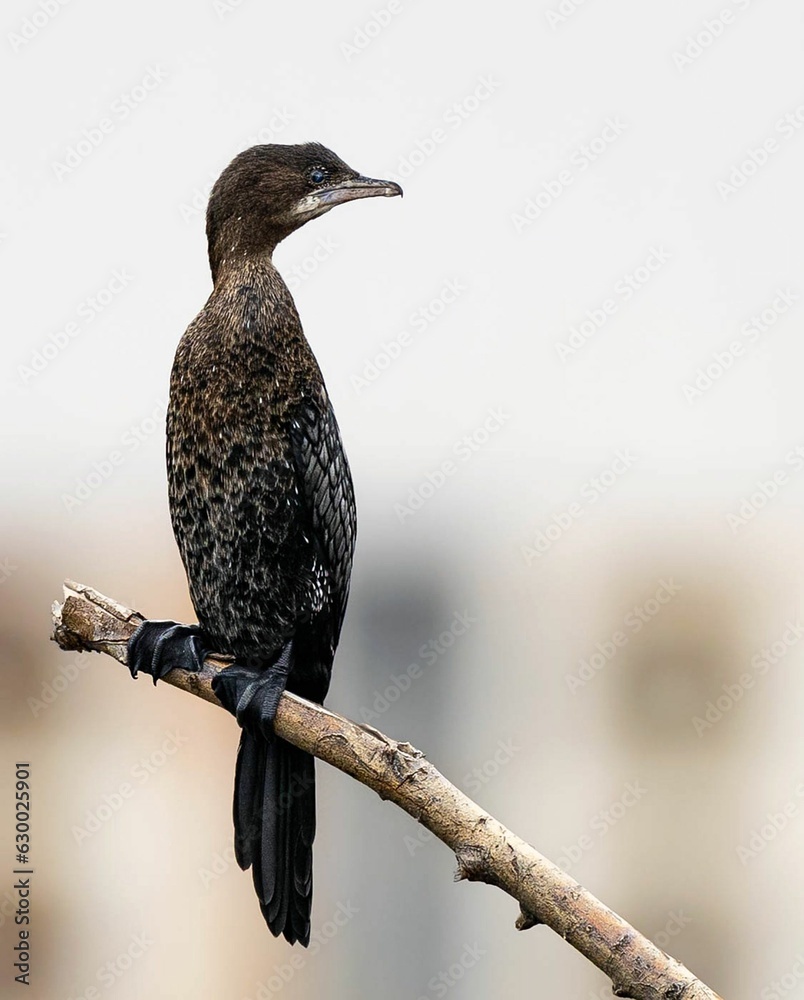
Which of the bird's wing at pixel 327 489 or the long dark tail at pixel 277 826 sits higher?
the bird's wing at pixel 327 489

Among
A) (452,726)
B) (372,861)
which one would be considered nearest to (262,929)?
(372,861)

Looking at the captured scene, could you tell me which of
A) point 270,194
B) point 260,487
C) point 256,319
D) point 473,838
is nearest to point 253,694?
point 260,487

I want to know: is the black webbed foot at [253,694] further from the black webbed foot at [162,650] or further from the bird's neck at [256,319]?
the bird's neck at [256,319]

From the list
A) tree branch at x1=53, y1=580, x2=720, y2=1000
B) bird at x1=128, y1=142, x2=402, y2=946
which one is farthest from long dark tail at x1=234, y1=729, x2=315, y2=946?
tree branch at x1=53, y1=580, x2=720, y2=1000

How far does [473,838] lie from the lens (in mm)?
2873

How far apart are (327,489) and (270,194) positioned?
71cm

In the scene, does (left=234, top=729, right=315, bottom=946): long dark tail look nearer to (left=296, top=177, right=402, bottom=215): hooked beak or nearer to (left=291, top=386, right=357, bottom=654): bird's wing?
(left=291, top=386, right=357, bottom=654): bird's wing

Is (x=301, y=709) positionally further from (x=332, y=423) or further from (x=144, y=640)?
(x=332, y=423)

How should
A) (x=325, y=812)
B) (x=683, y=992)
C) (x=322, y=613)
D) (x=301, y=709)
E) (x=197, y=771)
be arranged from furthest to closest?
(x=325, y=812) → (x=197, y=771) → (x=322, y=613) → (x=301, y=709) → (x=683, y=992)

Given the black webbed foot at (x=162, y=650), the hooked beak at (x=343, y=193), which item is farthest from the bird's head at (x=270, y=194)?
the black webbed foot at (x=162, y=650)

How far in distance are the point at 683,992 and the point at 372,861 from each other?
275 inches

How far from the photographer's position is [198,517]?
319 centimetres

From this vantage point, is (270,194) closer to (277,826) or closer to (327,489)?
(327,489)

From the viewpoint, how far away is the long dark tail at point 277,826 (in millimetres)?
3086
